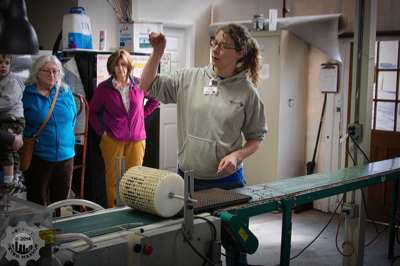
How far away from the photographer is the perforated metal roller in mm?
1712

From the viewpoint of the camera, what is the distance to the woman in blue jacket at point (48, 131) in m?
3.64

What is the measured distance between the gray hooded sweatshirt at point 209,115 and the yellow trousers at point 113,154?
1.97 meters

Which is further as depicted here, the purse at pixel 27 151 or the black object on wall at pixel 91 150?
the black object on wall at pixel 91 150

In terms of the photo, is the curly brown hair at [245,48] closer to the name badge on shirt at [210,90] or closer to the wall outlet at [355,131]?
the name badge on shirt at [210,90]

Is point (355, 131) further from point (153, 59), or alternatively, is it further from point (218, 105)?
point (153, 59)

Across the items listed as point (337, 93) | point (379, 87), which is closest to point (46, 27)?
point (337, 93)

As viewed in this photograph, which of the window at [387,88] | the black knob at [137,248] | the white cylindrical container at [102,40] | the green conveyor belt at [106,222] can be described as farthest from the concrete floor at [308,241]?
the black knob at [137,248]

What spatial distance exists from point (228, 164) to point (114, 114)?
7.58 ft

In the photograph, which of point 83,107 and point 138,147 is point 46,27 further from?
point 138,147

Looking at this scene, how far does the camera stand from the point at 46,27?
5383 mm

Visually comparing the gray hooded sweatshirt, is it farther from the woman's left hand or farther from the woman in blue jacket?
the woman in blue jacket

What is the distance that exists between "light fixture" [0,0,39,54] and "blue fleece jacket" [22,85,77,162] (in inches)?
65.7

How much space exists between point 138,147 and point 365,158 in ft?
6.22

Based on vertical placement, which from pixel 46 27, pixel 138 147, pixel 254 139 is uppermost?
pixel 46 27
